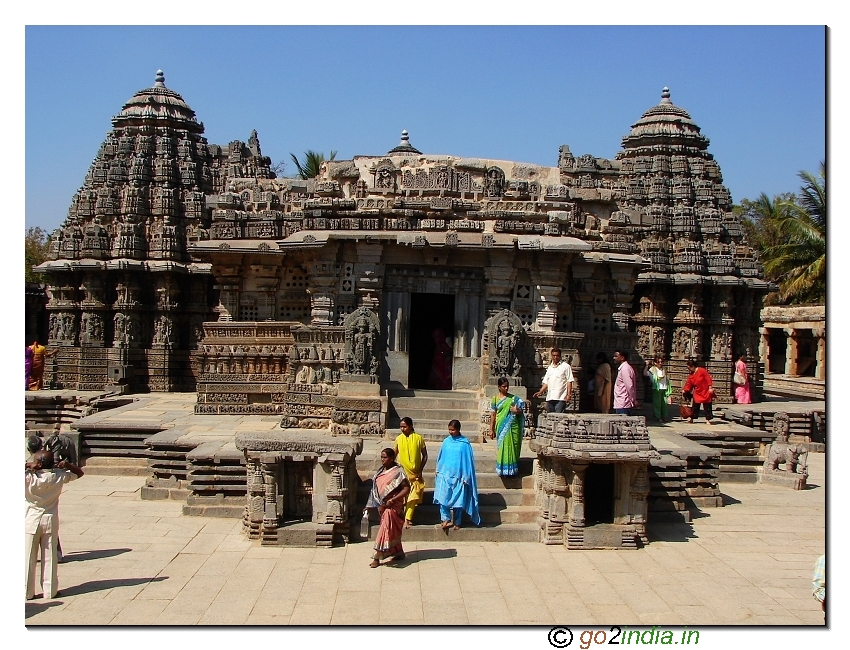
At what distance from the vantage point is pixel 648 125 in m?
22.1

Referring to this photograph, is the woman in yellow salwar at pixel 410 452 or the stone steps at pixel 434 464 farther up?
the woman in yellow salwar at pixel 410 452

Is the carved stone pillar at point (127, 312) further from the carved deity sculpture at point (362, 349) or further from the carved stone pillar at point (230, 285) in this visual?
the carved deity sculpture at point (362, 349)

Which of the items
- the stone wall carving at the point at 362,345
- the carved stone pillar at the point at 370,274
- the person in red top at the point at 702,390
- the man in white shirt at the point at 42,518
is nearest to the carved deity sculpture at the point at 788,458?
the person in red top at the point at 702,390

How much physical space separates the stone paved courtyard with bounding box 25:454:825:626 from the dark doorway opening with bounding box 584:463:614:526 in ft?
2.08

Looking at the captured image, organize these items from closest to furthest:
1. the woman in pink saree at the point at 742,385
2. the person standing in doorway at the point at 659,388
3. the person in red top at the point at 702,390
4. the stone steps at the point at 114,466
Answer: the stone steps at the point at 114,466 < the person in red top at the point at 702,390 < the person standing in doorway at the point at 659,388 < the woman in pink saree at the point at 742,385

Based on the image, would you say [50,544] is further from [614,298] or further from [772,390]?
[772,390]

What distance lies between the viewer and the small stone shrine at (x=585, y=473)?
8336 mm

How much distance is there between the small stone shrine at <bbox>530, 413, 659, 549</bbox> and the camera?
8336 mm

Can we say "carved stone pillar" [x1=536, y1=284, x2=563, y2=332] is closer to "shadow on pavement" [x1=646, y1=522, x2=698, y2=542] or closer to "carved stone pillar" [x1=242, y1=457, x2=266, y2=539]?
"shadow on pavement" [x1=646, y1=522, x2=698, y2=542]

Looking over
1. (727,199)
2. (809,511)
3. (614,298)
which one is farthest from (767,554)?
(727,199)

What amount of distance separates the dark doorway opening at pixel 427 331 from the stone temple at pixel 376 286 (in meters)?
0.03

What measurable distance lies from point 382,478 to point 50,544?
9.33 feet

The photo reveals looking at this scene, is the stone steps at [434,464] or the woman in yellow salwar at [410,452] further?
the stone steps at [434,464]

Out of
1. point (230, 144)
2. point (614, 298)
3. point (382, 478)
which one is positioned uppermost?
point (230, 144)
